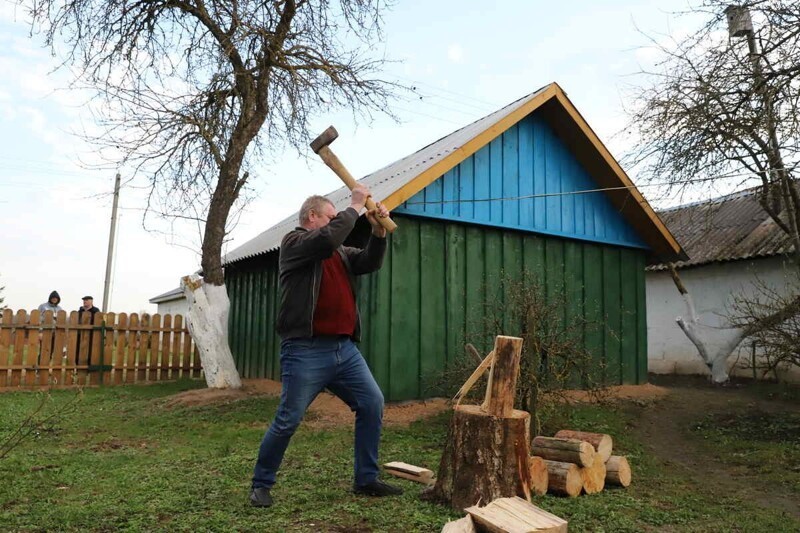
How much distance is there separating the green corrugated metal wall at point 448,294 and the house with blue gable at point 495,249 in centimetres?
2

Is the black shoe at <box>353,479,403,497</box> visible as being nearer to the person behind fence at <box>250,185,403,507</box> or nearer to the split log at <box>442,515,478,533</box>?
the person behind fence at <box>250,185,403,507</box>

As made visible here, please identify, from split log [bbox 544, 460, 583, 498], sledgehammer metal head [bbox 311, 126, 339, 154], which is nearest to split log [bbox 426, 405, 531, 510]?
split log [bbox 544, 460, 583, 498]

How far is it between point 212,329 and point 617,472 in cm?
707

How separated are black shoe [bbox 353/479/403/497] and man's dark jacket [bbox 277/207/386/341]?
1.16 metres

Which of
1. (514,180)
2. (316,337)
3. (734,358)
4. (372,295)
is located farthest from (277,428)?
(734,358)

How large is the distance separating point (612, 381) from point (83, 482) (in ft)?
27.2

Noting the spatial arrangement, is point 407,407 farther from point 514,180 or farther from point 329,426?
point 514,180

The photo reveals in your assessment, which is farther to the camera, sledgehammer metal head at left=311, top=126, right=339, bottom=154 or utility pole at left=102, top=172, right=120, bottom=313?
utility pole at left=102, top=172, right=120, bottom=313

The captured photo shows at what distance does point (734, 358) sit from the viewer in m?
13.1

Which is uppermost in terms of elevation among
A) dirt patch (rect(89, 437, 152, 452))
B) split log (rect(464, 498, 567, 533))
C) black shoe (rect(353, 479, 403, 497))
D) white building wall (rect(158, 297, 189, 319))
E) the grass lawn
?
white building wall (rect(158, 297, 189, 319))

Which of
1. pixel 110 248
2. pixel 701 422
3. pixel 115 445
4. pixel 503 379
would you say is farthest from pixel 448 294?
pixel 110 248

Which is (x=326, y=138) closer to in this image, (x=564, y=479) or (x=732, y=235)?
(x=564, y=479)

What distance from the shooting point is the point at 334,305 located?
4.05 meters

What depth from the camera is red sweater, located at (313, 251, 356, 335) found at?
3994mm
